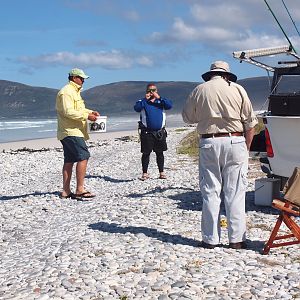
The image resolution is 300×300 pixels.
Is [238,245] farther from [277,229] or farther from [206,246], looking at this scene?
[277,229]

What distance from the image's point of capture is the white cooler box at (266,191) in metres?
8.81

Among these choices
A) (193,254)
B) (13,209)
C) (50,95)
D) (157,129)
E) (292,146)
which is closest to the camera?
(193,254)

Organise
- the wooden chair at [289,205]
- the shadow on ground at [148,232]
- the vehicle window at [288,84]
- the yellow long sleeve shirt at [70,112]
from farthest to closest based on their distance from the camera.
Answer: the yellow long sleeve shirt at [70,112], the vehicle window at [288,84], the shadow on ground at [148,232], the wooden chair at [289,205]

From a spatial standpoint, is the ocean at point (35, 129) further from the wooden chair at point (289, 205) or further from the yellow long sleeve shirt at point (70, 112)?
the wooden chair at point (289, 205)

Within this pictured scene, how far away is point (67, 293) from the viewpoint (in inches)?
212

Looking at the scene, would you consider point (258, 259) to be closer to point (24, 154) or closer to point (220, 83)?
point (220, 83)

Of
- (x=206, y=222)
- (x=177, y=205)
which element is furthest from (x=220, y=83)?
(x=177, y=205)

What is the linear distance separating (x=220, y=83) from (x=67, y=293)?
2.64 metres

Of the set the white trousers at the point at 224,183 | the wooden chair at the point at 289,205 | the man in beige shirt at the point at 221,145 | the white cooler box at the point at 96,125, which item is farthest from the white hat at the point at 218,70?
the white cooler box at the point at 96,125

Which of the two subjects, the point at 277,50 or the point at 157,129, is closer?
the point at 277,50

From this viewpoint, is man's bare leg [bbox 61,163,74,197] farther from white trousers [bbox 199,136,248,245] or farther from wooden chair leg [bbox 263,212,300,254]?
wooden chair leg [bbox 263,212,300,254]

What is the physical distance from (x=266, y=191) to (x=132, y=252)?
298cm

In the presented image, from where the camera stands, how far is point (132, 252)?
6.57 m

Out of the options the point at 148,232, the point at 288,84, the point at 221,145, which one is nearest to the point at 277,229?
the point at 221,145
